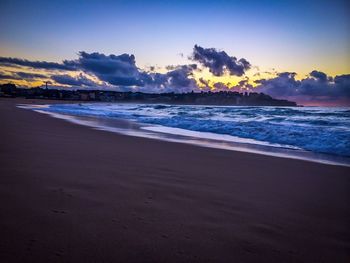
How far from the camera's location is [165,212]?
2.54 m

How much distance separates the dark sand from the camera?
6.20 feet

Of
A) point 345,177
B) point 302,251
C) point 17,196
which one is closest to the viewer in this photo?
point 302,251

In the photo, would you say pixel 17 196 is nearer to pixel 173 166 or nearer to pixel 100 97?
pixel 173 166

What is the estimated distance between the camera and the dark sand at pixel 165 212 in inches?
74.4

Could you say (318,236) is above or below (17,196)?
below

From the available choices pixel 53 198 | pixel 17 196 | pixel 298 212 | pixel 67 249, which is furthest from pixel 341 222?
pixel 17 196

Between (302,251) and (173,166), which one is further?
(173,166)

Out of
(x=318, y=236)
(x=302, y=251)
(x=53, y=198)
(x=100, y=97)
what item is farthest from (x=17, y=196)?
(x=100, y=97)

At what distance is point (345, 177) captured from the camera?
173 inches

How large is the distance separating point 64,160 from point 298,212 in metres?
3.52

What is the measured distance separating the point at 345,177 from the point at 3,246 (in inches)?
185

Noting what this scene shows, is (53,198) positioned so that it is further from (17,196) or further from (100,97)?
(100,97)

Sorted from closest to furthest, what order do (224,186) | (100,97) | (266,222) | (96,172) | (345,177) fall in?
(266,222)
(224,186)
(96,172)
(345,177)
(100,97)

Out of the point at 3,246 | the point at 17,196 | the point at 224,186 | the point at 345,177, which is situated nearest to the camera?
the point at 3,246
